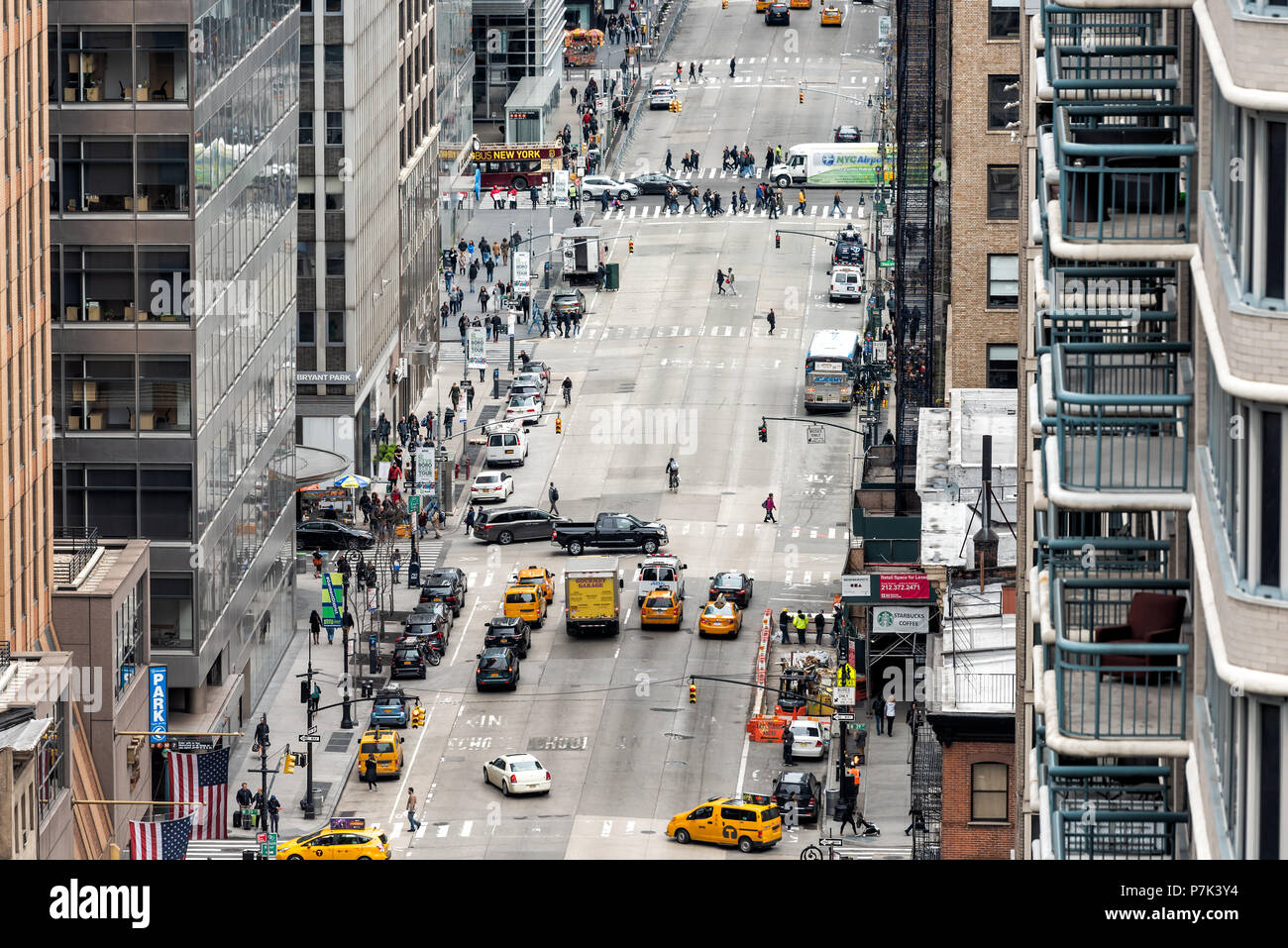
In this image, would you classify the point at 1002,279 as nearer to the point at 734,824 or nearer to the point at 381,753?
the point at 734,824

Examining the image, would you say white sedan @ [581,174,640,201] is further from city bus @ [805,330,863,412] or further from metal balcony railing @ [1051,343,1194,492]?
metal balcony railing @ [1051,343,1194,492]

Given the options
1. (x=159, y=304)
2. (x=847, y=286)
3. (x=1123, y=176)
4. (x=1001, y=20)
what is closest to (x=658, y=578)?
(x=1001, y=20)

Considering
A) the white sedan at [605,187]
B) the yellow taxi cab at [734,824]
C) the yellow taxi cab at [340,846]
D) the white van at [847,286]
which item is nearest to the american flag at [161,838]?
the yellow taxi cab at [340,846]

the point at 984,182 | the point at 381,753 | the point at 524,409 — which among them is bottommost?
the point at 381,753

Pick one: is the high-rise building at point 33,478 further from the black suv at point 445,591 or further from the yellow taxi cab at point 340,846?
the black suv at point 445,591

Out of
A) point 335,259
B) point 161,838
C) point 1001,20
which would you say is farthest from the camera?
point 335,259

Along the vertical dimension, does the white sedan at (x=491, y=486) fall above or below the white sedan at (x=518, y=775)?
above

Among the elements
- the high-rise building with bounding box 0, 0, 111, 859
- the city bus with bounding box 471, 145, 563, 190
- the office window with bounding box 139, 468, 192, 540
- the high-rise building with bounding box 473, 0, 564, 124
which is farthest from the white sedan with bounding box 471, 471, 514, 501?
the high-rise building with bounding box 473, 0, 564, 124
